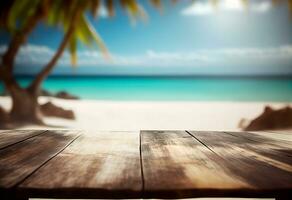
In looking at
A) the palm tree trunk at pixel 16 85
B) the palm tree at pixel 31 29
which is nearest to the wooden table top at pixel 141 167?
the palm tree at pixel 31 29

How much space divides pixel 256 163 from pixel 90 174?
15.5 inches

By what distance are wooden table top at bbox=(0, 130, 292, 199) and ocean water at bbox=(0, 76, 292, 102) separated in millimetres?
17362

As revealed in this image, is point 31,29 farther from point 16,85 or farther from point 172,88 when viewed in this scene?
point 172,88

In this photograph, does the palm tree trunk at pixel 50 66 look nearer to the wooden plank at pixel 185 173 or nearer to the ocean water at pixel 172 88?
the wooden plank at pixel 185 173

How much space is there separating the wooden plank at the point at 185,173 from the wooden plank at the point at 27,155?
240mm

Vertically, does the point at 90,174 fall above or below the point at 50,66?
below

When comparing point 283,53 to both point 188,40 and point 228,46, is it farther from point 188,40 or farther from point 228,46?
point 188,40

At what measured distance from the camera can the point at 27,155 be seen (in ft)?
2.81

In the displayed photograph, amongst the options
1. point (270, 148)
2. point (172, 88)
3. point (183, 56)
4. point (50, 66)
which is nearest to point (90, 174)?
point (270, 148)

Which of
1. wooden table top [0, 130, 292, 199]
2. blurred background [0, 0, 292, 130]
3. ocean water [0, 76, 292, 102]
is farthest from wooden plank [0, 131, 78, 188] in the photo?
ocean water [0, 76, 292, 102]

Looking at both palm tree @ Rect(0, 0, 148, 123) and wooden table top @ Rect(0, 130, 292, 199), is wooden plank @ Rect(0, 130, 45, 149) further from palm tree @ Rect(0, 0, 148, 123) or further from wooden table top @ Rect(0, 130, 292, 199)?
palm tree @ Rect(0, 0, 148, 123)

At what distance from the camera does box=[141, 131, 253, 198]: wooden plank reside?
1.90ft

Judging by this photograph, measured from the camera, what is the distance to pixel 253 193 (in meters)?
0.58

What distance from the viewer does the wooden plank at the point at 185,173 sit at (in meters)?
0.58
